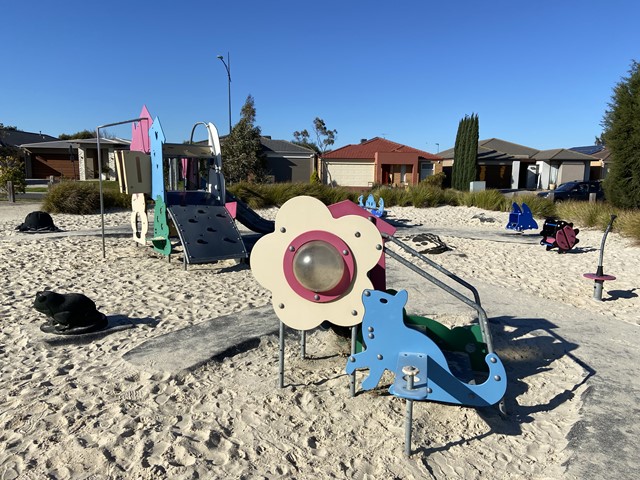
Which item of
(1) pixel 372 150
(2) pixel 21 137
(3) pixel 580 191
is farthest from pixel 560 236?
(2) pixel 21 137

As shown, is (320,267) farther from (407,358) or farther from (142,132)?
(142,132)

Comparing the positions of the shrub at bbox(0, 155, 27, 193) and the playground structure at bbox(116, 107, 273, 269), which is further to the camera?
the shrub at bbox(0, 155, 27, 193)

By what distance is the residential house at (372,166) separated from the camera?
3519 centimetres

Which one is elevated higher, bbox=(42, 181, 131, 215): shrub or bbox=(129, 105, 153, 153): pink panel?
bbox=(129, 105, 153, 153): pink panel

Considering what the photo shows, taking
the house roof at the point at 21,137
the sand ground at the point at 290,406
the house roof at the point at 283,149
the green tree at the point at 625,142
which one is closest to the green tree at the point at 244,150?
the house roof at the point at 283,149

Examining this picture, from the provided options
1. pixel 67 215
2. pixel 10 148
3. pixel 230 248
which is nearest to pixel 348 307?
pixel 230 248

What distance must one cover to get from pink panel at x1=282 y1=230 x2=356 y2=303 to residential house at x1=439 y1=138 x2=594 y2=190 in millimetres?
36338

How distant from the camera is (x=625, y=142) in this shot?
14.3 m

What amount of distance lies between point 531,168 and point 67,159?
39443 mm

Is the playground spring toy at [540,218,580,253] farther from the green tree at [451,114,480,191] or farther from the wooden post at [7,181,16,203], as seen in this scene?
the green tree at [451,114,480,191]

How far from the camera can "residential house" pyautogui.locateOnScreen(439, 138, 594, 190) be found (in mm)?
37938

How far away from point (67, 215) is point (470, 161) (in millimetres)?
27084

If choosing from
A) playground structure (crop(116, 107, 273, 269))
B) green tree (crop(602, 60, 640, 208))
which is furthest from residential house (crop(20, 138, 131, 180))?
green tree (crop(602, 60, 640, 208))

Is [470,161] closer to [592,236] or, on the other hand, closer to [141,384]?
[592,236]
